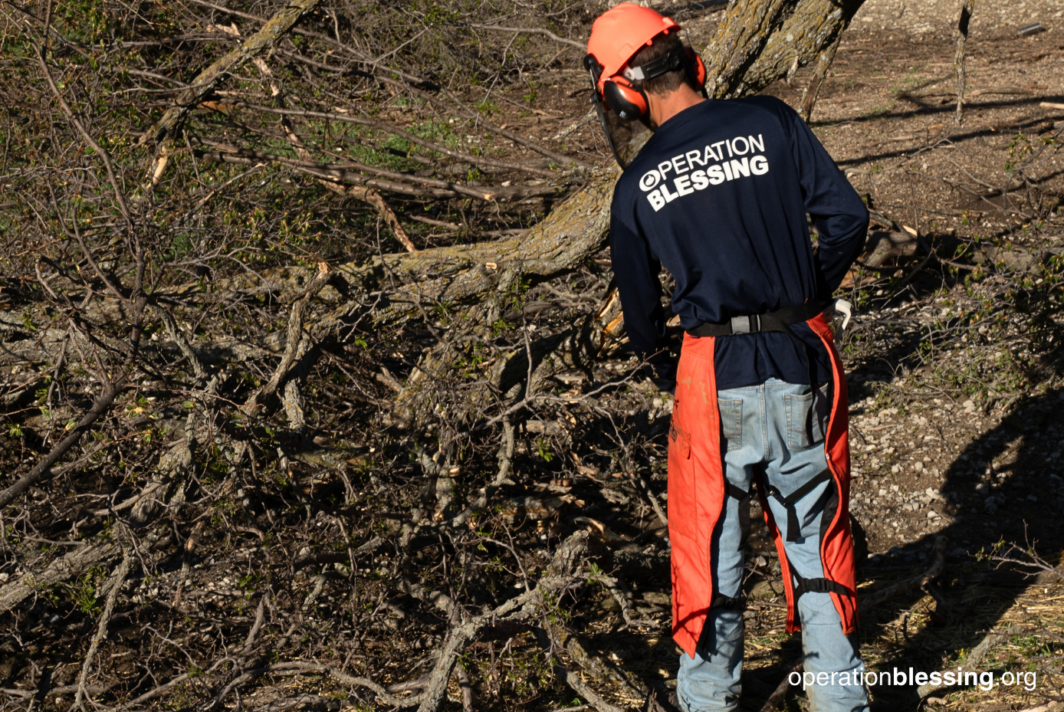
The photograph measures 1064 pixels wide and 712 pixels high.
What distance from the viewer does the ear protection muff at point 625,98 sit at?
2600 millimetres

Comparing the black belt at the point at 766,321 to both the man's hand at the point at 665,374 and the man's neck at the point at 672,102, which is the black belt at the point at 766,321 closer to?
the man's hand at the point at 665,374

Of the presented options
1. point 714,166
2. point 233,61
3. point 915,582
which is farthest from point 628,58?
point 233,61

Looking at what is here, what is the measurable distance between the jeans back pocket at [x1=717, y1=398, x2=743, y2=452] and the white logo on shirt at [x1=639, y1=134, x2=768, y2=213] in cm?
63

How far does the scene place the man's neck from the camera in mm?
2602

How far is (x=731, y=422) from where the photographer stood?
97.9 inches

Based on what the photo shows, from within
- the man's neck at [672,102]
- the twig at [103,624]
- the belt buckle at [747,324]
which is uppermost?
the man's neck at [672,102]

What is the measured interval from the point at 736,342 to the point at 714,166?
52cm

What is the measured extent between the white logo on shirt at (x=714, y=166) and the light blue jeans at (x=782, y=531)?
61 centimetres

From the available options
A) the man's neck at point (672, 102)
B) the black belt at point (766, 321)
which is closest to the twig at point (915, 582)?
the black belt at point (766, 321)

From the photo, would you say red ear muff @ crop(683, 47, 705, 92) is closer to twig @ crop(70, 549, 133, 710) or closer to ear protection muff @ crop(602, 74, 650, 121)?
ear protection muff @ crop(602, 74, 650, 121)

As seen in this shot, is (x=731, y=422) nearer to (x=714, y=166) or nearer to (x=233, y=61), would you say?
(x=714, y=166)

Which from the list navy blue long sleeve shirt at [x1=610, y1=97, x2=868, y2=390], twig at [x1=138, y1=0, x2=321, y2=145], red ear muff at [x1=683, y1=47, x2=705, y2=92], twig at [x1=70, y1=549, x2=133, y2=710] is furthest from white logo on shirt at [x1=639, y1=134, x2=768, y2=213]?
twig at [x1=138, y1=0, x2=321, y2=145]

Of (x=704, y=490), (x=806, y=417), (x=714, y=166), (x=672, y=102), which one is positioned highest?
(x=672, y=102)

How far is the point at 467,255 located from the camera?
4363 millimetres
